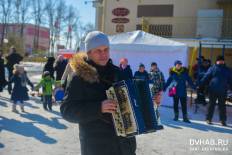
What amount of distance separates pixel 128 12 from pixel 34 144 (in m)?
19.4

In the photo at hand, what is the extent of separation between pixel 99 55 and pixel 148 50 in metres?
9.33

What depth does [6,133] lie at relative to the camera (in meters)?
6.80

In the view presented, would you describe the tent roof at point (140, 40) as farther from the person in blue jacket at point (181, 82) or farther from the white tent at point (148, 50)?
the person in blue jacket at point (181, 82)

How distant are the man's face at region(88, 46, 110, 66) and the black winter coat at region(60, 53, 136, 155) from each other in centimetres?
4

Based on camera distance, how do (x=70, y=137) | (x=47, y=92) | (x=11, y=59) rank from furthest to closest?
(x=11, y=59) < (x=47, y=92) < (x=70, y=137)

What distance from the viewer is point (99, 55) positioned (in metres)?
2.52

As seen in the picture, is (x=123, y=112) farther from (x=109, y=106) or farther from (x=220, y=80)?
(x=220, y=80)

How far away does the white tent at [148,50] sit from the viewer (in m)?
11.2

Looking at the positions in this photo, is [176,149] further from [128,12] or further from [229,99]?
[128,12]

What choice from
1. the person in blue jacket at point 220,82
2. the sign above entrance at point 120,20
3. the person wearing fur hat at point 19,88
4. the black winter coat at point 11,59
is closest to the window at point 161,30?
the sign above entrance at point 120,20

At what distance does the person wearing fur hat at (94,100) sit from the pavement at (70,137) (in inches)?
128

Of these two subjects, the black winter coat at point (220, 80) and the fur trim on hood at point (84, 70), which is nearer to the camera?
the fur trim on hood at point (84, 70)

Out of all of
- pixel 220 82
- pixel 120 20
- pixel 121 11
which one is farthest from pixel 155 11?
pixel 220 82

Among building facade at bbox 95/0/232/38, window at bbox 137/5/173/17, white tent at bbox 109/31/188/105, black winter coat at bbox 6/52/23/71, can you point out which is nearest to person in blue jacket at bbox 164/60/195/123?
white tent at bbox 109/31/188/105
